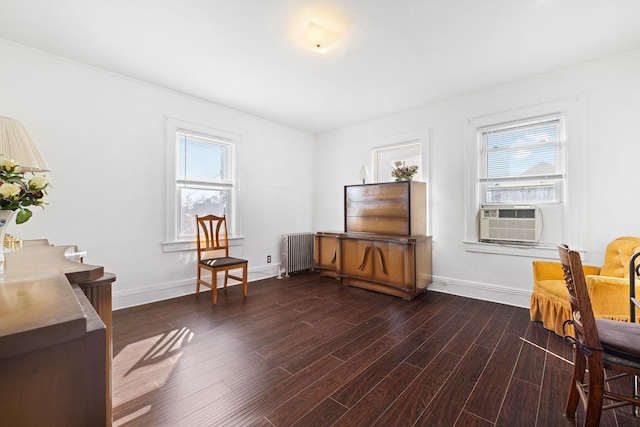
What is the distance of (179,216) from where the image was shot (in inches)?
142

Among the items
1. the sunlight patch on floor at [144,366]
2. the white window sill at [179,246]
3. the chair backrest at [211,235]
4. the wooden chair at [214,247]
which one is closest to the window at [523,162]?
the wooden chair at [214,247]

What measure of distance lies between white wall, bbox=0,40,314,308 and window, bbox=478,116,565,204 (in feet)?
12.0

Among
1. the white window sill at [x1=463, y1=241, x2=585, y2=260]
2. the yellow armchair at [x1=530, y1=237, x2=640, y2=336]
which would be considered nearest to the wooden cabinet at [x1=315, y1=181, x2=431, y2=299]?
the white window sill at [x1=463, y1=241, x2=585, y2=260]

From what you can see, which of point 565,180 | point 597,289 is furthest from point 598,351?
point 565,180

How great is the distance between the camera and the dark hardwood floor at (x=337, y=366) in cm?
151

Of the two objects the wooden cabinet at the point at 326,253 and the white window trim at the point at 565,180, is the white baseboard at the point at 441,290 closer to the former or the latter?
the white window trim at the point at 565,180

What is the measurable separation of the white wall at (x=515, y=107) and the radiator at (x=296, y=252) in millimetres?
1600

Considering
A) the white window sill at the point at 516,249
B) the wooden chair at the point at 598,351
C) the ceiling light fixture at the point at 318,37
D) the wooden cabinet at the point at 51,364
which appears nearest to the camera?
the wooden cabinet at the point at 51,364

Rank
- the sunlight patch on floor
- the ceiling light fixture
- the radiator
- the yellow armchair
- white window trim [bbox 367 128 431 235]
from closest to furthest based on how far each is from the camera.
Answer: the sunlight patch on floor, the yellow armchair, the ceiling light fixture, white window trim [bbox 367 128 431 235], the radiator

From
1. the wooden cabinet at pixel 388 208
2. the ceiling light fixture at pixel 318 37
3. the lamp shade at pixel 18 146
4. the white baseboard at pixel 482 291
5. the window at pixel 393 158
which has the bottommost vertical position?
the white baseboard at pixel 482 291

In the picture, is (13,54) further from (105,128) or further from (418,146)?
(418,146)

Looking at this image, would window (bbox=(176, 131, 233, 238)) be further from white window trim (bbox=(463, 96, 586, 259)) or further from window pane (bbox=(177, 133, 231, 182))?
white window trim (bbox=(463, 96, 586, 259))

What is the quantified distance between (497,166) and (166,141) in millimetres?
4269

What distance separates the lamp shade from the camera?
1489 millimetres
